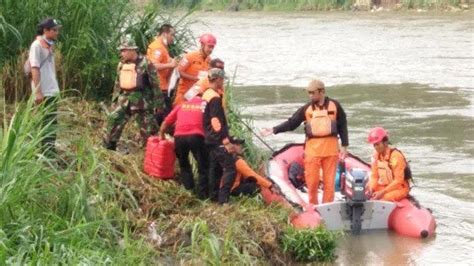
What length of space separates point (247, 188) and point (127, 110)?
156 cm

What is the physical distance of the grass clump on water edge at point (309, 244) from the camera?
9586 mm

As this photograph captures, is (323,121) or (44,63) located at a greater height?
(44,63)

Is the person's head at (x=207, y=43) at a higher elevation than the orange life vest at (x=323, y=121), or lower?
higher

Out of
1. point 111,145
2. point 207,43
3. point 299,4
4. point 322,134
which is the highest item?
point 207,43

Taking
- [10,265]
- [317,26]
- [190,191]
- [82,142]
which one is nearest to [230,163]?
[190,191]

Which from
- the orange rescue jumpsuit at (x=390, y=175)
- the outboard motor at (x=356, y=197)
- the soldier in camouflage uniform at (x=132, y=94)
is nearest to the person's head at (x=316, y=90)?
the outboard motor at (x=356, y=197)

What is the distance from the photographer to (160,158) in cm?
1048

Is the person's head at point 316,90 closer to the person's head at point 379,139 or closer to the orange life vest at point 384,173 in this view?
the person's head at point 379,139

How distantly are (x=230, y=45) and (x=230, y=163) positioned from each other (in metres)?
27.1

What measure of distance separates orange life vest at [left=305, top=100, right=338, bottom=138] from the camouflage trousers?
1.66 meters

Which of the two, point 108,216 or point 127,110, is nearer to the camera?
point 108,216

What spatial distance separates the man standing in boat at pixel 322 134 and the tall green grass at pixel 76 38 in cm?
266

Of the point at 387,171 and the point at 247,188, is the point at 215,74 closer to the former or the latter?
the point at 247,188

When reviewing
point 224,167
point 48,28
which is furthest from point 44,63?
point 224,167
